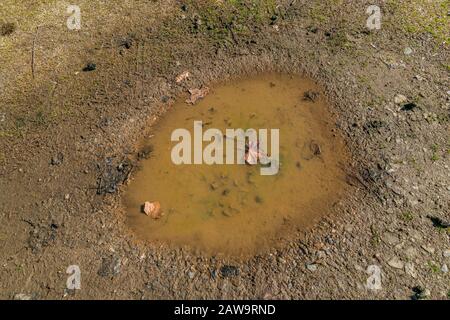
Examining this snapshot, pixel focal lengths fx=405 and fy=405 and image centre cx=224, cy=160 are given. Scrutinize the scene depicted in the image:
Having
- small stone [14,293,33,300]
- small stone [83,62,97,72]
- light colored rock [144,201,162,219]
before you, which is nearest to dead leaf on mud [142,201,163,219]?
light colored rock [144,201,162,219]

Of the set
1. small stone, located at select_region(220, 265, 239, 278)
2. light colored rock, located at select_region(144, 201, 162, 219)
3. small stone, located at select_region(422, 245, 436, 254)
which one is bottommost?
small stone, located at select_region(220, 265, 239, 278)

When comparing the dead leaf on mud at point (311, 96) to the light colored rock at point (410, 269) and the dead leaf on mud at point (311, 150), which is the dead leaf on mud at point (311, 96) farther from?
the light colored rock at point (410, 269)

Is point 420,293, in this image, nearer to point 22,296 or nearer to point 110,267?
point 110,267

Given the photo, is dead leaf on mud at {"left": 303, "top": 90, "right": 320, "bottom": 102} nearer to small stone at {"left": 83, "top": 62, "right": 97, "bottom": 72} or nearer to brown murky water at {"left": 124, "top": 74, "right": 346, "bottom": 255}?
brown murky water at {"left": 124, "top": 74, "right": 346, "bottom": 255}

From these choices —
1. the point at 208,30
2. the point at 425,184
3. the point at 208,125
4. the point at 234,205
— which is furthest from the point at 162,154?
the point at 425,184

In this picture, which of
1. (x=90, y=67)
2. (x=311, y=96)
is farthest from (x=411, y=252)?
(x=90, y=67)

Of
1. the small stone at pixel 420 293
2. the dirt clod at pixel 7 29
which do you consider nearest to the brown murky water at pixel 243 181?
the small stone at pixel 420 293

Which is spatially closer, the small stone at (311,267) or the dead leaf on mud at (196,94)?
the small stone at (311,267)
